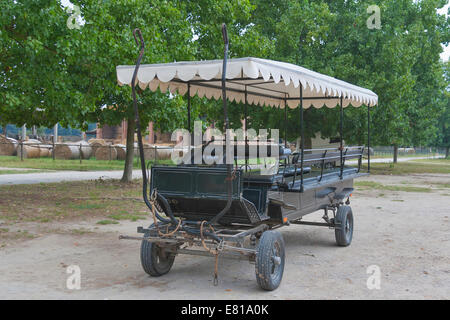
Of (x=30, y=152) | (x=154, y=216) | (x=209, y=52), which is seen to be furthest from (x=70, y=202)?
(x=30, y=152)

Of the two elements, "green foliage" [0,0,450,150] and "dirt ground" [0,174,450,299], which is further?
"green foliage" [0,0,450,150]

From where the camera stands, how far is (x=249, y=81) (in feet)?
29.6

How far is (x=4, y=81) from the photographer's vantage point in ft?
38.7

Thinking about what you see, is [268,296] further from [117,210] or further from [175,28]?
[175,28]

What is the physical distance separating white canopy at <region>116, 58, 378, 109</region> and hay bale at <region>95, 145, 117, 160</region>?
23.9 m

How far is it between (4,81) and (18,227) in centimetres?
358

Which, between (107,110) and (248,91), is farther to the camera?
(107,110)

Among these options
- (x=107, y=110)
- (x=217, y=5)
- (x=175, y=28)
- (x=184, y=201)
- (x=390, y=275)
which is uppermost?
(x=217, y=5)

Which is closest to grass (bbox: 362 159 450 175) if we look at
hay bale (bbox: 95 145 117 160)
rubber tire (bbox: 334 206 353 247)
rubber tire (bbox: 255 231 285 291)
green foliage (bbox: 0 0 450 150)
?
green foliage (bbox: 0 0 450 150)

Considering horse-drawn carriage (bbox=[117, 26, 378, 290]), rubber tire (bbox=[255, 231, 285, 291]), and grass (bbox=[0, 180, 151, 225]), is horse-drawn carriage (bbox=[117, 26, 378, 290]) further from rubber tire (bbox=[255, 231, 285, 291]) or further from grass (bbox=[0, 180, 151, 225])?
grass (bbox=[0, 180, 151, 225])

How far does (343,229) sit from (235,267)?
2331 mm

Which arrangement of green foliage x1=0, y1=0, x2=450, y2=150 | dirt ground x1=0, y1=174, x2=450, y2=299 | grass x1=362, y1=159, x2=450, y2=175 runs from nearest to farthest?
dirt ground x1=0, y1=174, x2=450, y2=299
green foliage x1=0, y1=0, x2=450, y2=150
grass x1=362, y1=159, x2=450, y2=175

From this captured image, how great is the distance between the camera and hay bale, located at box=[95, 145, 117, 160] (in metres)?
33.6
